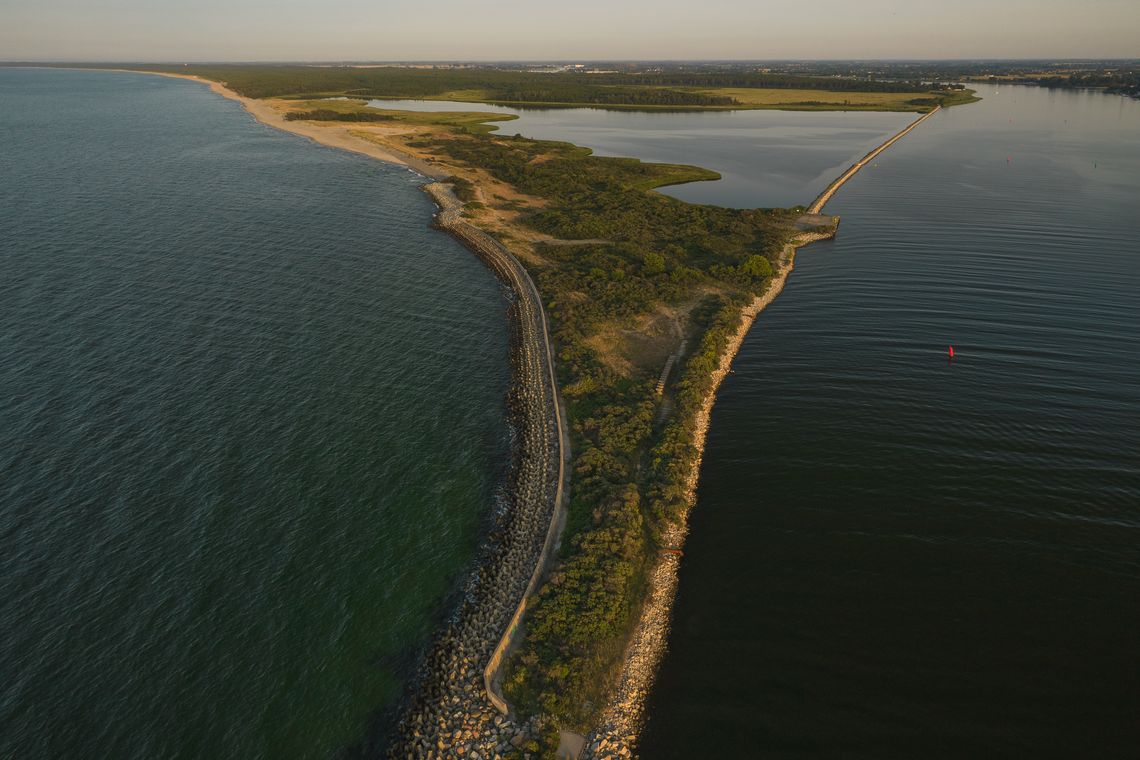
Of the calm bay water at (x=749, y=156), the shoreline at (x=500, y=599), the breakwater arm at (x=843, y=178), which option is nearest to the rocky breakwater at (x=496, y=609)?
the shoreline at (x=500, y=599)

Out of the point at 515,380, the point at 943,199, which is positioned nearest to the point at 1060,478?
the point at 515,380

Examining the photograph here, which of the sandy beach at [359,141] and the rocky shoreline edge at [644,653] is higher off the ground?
the sandy beach at [359,141]

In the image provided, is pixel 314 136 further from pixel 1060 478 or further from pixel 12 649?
pixel 1060 478

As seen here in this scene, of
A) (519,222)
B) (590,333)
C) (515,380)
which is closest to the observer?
(515,380)

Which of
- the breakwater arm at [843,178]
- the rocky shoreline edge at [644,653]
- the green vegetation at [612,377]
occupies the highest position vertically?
the breakwater arm at [843,178]

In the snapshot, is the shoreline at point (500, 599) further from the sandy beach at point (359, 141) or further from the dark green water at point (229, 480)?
the sandy beach at point (359, 141)

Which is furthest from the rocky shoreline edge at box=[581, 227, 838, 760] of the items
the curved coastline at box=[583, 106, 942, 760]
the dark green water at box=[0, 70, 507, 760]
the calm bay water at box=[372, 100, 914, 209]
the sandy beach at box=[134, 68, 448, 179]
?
the sandy beach at box=[134, 68, 448, 179]
